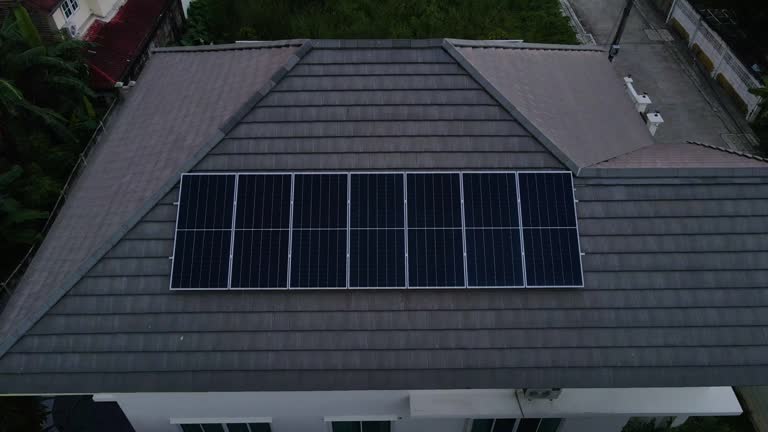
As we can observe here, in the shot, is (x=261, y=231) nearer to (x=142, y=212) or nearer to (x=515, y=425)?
(x=142, y=212)

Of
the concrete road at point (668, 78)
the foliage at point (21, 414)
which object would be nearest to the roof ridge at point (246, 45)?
the foliage at point (21, 414)

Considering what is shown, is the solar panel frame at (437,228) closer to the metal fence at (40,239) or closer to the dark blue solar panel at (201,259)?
the dark blue solar panel at (201,259)

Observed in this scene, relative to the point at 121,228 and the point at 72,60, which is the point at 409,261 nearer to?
the point at 121,228

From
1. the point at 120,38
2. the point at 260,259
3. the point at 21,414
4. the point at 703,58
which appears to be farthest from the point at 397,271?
→ the point at 703,58

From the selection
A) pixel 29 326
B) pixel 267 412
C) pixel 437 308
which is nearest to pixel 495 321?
pixel 437 308

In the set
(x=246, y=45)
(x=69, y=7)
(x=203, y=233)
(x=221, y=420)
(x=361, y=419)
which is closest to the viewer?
(x=203, y=233)

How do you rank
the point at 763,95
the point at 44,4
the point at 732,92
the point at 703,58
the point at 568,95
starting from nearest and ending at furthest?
the point at 568,95
the point at 44,4
the point at 763,95
the point at 732,92
the point at 703,58

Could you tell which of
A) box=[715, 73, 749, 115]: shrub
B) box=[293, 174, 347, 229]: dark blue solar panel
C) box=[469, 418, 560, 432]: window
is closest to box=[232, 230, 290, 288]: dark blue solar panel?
box=[293, 174, 347, 229]: dark blue solar panel
